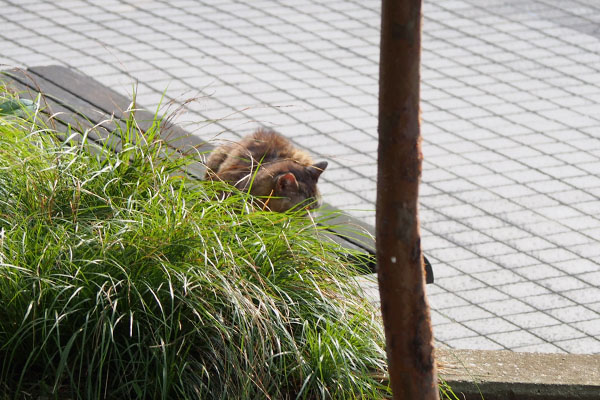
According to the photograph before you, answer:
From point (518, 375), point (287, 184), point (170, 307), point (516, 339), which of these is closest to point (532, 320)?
point (516, 339)

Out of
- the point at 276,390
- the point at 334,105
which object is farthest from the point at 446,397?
the point at 334,105

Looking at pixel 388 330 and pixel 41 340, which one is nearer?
pixel 388 330

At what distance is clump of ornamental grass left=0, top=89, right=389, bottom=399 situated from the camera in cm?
264

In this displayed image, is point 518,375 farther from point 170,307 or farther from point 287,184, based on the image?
point 287,184

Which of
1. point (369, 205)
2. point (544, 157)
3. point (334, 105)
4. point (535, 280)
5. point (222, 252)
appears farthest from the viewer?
point (334, 105)

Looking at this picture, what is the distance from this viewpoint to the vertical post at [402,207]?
1.77 metres

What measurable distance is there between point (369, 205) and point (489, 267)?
0.89m

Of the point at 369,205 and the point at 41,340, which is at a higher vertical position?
the point at 41,340

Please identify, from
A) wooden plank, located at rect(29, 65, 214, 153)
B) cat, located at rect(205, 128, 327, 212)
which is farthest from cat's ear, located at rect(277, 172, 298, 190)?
wooden plank, located at rect(29, 65, 214, 153)

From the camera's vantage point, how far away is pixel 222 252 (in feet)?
9.48

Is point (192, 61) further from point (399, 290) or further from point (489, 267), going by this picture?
point (399, 290)

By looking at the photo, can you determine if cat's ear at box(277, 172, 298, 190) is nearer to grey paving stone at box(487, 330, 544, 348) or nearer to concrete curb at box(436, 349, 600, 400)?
grey paving stone at box(487, 330, 544, 348)

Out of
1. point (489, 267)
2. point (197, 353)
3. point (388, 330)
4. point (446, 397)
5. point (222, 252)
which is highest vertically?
point (388, 330)

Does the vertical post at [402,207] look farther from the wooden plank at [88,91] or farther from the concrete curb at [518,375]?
the wooden plank at [88,91]
